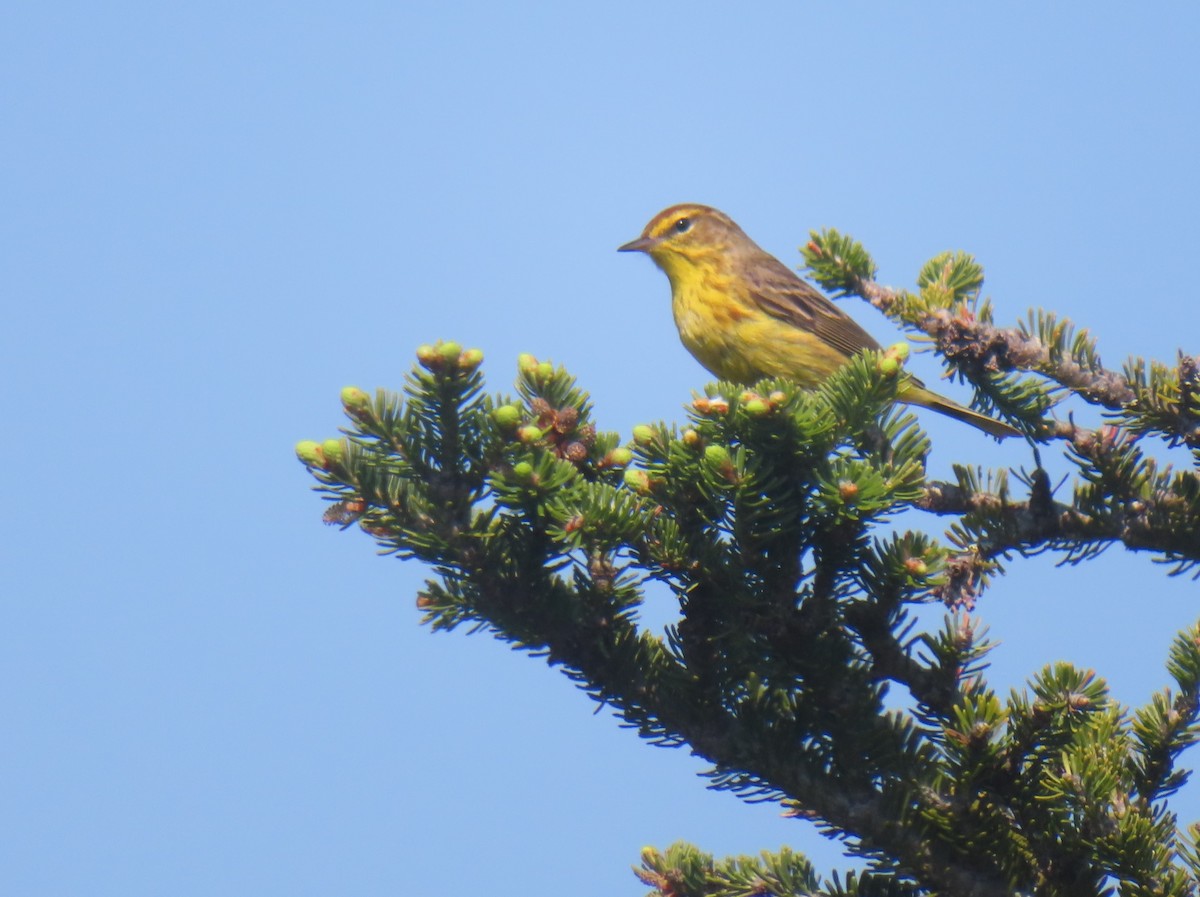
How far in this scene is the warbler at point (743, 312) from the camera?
7.13 metres

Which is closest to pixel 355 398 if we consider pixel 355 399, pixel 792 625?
pixel 355 399

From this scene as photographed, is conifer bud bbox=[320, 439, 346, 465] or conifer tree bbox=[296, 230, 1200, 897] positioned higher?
conifer bud bbox=[320, 439, 346, 465]

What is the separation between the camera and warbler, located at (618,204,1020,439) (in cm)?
713

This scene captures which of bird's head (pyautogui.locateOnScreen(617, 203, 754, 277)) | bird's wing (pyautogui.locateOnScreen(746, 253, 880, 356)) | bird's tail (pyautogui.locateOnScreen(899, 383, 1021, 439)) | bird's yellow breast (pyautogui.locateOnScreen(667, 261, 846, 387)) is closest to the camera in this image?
bird's yellow breast (pyautogui.locateOnScreen(667, 261, 846, 387))

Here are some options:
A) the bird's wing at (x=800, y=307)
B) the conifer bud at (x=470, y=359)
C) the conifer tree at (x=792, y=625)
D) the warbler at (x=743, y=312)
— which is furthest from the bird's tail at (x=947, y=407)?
the conifer bud at (x=470, y=359)

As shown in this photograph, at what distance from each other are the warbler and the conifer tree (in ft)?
13.6

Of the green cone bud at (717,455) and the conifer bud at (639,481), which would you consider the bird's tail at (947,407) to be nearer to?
the conifer bud at (639,481)

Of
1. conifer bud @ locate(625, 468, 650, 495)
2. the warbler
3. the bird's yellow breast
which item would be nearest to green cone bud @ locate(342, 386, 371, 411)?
conifer bud @ locate(625, 468, 650, 495)

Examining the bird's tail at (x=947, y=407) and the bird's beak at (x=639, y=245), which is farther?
the bird's beak at (x=639, y=245)

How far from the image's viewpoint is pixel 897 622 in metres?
2.61

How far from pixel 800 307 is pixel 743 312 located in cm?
79

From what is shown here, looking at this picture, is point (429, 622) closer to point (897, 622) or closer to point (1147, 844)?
point (897, 622)

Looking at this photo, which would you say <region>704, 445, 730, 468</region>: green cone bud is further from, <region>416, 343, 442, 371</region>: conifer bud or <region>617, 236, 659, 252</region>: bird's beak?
<region>617, 236, 659, 252</region>: bird's beak

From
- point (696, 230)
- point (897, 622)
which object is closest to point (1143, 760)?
point (897, 622)
